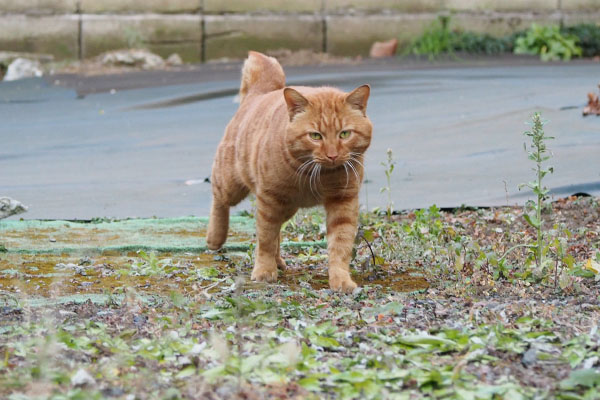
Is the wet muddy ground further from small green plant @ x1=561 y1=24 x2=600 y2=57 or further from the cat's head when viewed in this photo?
small green plant @ x1=561 y1=24 x2=600 y2=57

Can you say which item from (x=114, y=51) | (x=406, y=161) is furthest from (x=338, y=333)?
(x=114, y=51)

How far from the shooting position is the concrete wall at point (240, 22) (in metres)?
11.2

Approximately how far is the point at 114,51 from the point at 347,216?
7862mm

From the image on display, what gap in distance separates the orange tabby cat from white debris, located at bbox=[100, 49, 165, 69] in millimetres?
6882

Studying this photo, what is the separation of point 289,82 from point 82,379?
643cm

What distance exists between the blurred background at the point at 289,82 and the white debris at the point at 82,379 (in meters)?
2.81

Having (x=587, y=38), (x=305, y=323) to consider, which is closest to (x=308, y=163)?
(x=305, y=323)

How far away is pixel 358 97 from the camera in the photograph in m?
4.01

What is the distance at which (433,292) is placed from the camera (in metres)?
3.83

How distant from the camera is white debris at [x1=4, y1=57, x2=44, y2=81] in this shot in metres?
10.7

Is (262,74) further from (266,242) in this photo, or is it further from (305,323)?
(305,323)

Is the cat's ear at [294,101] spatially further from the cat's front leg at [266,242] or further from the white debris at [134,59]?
the white debris at [134,59]

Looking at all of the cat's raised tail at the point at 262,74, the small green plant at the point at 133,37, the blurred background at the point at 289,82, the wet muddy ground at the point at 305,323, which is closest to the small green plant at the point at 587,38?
the blurred background at the point at 289,82

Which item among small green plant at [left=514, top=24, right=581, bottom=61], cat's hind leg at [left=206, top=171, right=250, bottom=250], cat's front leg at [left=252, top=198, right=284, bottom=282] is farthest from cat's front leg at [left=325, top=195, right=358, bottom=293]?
small green plant at [left=514, top=24, right=581, bottom=61]
